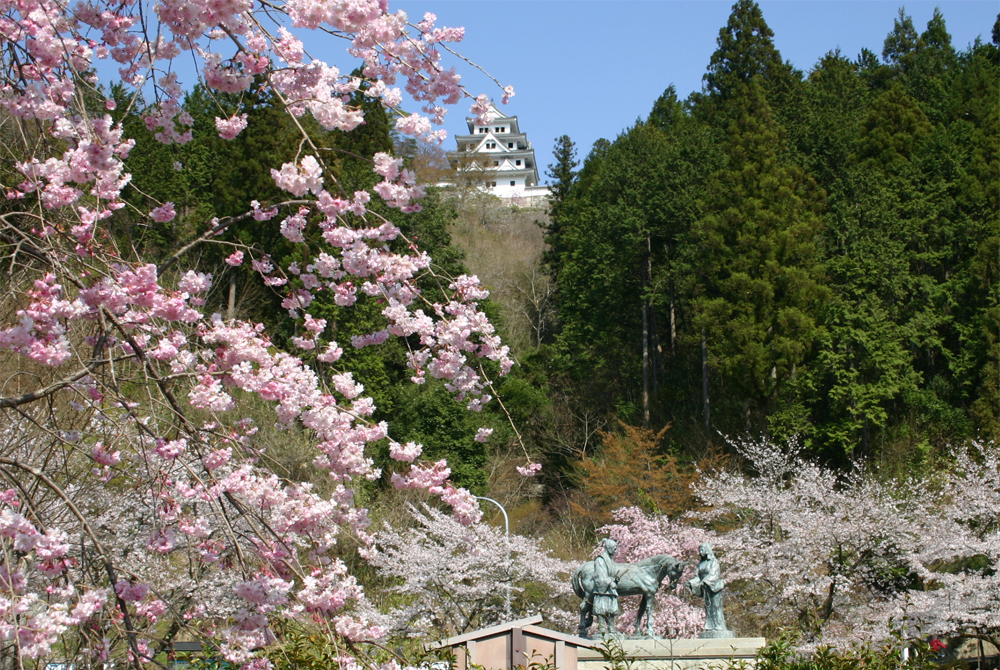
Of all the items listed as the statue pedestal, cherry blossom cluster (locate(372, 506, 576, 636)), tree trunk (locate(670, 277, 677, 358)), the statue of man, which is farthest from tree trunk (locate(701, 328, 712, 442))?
the statue pedestal

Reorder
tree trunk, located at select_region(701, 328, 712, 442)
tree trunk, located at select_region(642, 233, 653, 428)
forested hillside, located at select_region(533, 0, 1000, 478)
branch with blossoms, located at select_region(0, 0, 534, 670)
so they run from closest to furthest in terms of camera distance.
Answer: branch with blossoms, located at select_region(0, 0, 534, 670) < forested hillside, located at select_region(533, 0, 1000, 478) < tree trunk, located at select_region(701, 328, 712, 442) < tree trunk, located at select_region(642, 233, 653, 428)

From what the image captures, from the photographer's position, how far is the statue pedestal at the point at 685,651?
7.20 meters

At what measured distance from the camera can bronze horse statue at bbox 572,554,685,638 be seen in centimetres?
867

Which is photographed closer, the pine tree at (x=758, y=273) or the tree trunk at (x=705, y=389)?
the pine tree at (x=758, y=273)

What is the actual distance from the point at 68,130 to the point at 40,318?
22.9 inches

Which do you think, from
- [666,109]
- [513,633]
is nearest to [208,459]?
[513,633]

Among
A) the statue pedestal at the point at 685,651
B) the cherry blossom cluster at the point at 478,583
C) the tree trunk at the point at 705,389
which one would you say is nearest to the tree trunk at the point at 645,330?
the tree trunk at the point at 705,389

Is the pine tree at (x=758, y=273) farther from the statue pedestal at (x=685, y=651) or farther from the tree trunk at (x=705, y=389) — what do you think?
the statue pedestal at (x=685, y=651)

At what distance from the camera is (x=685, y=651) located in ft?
25.2

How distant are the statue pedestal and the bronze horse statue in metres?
0.81

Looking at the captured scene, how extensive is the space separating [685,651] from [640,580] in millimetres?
1136

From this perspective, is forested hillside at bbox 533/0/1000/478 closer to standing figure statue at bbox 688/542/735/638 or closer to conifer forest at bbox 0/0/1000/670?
conifer forest at bbox 0/0/1000/670

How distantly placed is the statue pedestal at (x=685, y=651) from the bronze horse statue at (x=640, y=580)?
32.0 inches

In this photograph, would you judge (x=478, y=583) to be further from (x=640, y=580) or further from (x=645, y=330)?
(x=645, y=330)
